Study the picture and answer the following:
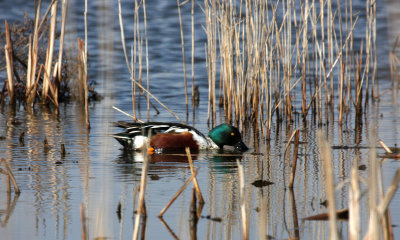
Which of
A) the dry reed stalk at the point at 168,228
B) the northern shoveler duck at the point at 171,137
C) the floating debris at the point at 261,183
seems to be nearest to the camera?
the dry reed stalk at the point at 168,228

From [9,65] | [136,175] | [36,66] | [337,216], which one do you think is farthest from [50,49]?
[337,216]

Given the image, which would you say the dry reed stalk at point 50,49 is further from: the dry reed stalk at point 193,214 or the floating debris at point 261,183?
the dry reed stalk at point 193,214

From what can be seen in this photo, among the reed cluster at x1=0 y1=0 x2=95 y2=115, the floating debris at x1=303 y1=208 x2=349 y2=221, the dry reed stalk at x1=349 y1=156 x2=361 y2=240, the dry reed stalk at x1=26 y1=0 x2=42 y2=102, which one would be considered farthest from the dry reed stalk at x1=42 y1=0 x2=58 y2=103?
the dry reed stalk at x1=349 y1=156 x2=361 y2=240

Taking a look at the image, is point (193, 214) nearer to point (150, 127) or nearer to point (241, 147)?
point (241, 147)

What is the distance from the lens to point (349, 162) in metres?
6.44

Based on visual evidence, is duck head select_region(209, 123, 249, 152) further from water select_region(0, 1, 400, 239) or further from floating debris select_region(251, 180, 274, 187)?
floating debris select_region(251, 180, 274, 187)

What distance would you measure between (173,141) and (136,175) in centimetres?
171

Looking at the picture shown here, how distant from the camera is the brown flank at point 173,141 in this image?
7555mm

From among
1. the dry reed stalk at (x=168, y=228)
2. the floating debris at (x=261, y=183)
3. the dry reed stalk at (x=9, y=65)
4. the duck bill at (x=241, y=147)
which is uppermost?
the dry reed stalk at (x=9, y=65)

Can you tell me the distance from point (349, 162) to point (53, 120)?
4.53 m

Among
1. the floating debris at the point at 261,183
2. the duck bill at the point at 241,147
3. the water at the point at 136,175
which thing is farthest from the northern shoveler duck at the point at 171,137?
the floating debris at the point at 261,183

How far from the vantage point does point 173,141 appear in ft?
25.0

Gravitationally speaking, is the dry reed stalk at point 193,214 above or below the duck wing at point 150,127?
below

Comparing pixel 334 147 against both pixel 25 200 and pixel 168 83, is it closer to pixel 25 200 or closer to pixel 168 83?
pixel 25 200
